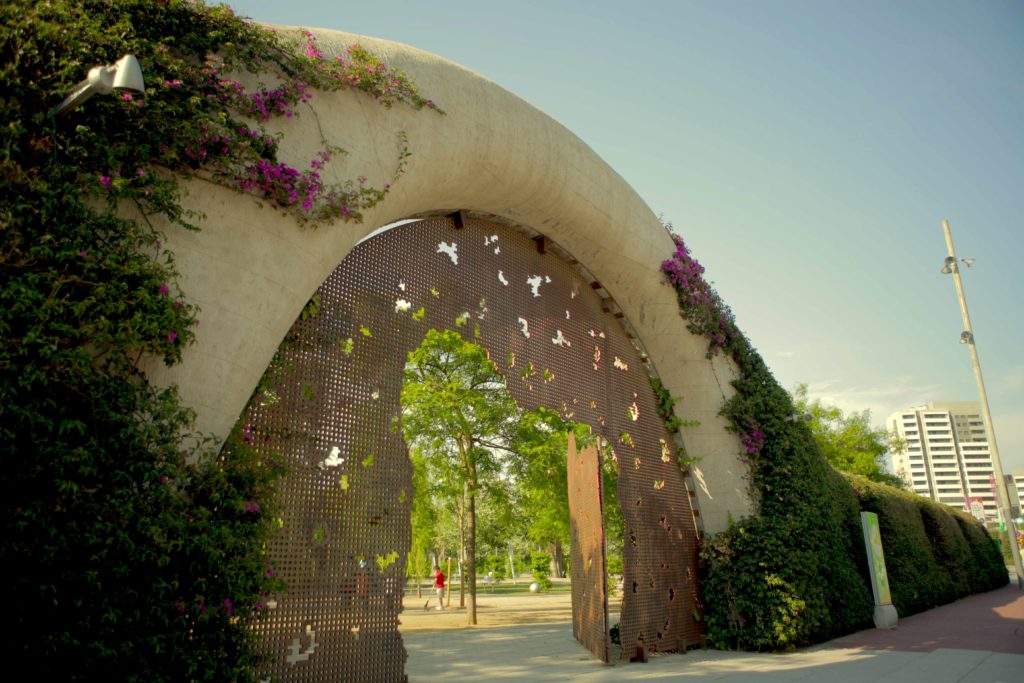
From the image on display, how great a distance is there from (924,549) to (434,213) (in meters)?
13.2

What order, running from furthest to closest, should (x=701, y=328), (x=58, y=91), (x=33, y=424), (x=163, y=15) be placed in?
(x=701, y=328)
(x=163, y=15)
(x=58, y=91)
(x=33, y=424)

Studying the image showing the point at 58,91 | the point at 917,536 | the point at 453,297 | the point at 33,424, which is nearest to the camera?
the point at 33,424

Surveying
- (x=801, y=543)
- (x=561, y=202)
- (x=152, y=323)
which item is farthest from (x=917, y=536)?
(x=152, y=323)

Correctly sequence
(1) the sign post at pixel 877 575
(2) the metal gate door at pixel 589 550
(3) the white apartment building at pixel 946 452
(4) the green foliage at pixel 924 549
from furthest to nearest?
(3) the white apartment building at pixel 946 452 < (4) the green foliage at pixel 924 549 < (1) the sign post at pixel 877 575 < (2) the metal gate door at pixel 589 550

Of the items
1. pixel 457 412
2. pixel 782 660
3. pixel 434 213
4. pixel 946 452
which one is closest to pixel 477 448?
pixel 457 412

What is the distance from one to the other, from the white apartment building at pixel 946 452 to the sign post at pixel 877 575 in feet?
463

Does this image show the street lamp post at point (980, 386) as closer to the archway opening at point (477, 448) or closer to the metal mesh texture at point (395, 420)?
the archway opening at point (477, 448)

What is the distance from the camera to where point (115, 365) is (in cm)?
378

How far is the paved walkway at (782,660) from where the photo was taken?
656cm

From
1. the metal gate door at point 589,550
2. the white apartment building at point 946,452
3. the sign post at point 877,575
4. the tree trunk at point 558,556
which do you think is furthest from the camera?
the white apartment building at point 946,452

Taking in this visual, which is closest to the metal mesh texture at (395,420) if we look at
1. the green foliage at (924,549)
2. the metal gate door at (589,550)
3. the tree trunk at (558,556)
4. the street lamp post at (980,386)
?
the metal gate door at (589,550)

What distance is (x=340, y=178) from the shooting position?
18.1ft

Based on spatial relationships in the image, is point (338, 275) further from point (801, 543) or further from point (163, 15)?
point (801, 543)

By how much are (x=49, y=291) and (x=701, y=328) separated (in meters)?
7.57
